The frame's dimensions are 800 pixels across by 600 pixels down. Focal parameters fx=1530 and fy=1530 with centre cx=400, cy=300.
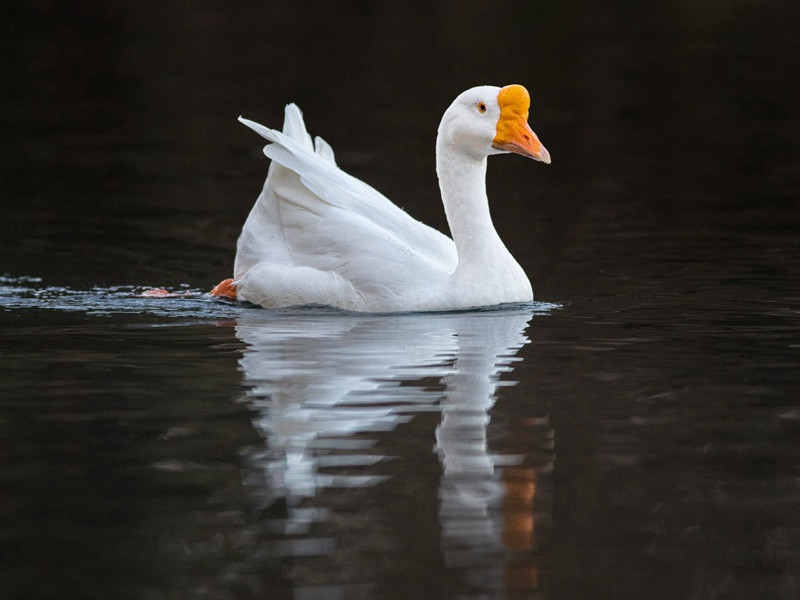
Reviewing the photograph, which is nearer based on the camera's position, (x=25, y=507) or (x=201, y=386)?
(x=25, y=507)

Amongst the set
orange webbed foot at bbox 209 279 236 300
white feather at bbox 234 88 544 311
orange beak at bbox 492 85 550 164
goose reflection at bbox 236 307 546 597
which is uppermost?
orange beak at bbox 492 85 550 164

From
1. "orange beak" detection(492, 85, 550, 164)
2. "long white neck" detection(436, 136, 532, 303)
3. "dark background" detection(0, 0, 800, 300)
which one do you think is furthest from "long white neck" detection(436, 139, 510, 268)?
"dark background" detection(0, 0, 800, 300)

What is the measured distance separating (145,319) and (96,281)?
181 cm

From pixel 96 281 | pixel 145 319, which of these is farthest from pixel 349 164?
pixel 145 319

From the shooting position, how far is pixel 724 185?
17.9 m

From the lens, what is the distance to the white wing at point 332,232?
1086 cm

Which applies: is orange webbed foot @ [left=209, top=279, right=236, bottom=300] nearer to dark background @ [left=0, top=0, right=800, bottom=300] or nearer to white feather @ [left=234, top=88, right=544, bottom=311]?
white feather @ [left=234, top=88, right=544, bottom=311]

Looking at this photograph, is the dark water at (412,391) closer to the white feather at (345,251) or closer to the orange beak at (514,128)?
the white feather at (345,251)

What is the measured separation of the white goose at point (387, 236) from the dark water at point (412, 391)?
23 cm

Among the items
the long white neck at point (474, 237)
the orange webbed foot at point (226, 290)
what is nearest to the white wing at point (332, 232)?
the orange webbed foot at point (226, 290)

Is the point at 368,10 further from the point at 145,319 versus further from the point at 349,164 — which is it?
the point at 145,319

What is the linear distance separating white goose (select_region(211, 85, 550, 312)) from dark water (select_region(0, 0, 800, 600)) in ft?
0.76

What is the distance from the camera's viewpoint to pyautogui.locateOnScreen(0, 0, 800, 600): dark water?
19.3ft

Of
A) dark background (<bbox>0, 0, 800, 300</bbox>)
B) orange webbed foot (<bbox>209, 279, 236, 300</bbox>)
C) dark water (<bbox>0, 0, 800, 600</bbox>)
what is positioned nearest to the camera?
dark water (<bbox>0, 0, 800, 600</bbox>)
